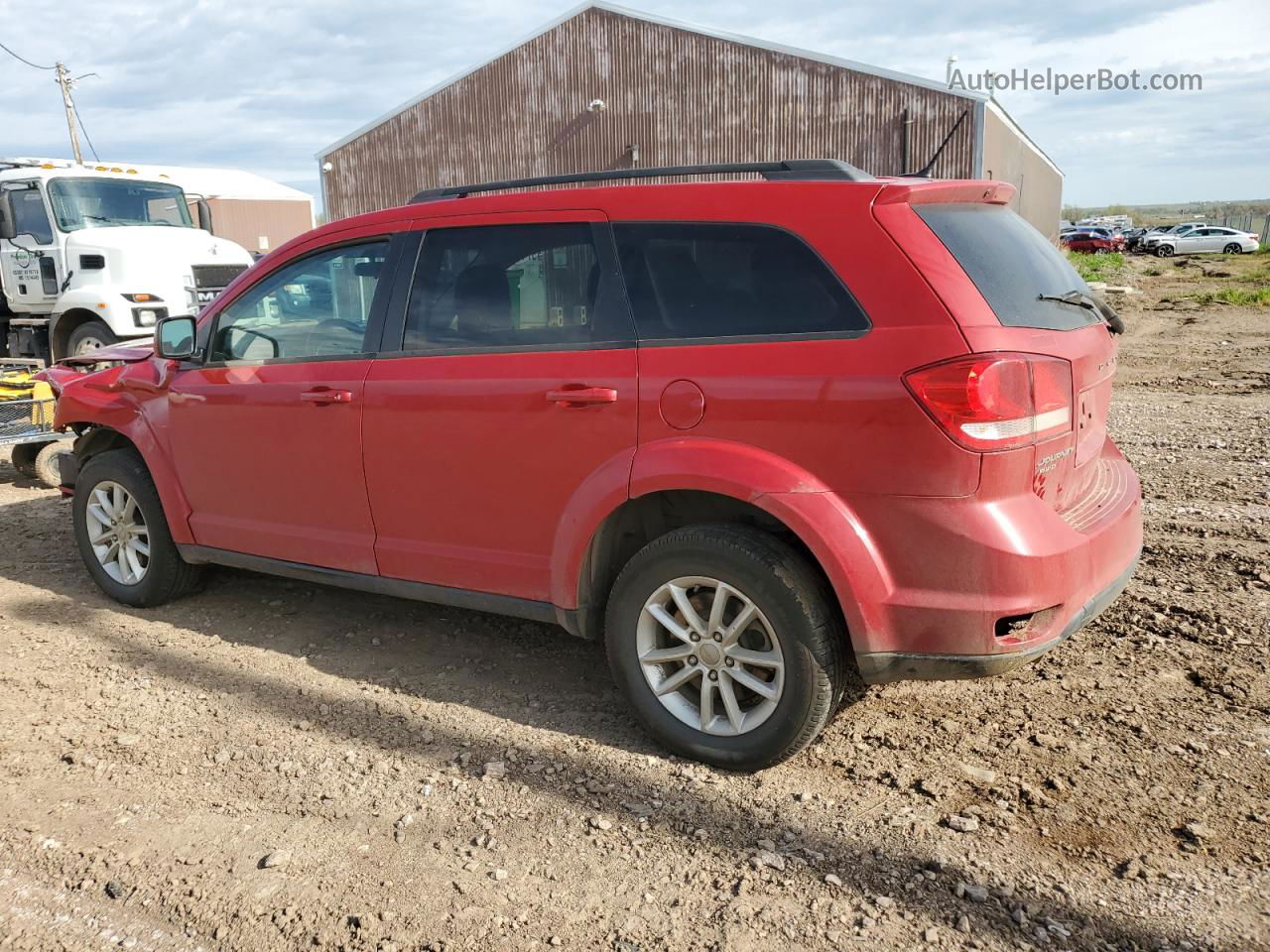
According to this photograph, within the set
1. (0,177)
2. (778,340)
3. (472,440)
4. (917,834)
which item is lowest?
(917,834)

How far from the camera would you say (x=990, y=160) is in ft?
76.9

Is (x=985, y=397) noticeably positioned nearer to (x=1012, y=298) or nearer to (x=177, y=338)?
(x=1012, y=298)

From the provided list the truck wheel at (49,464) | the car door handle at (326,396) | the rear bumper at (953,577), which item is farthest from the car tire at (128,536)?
the rear bumper at (953,577)

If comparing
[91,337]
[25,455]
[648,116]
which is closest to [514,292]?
[25,455]

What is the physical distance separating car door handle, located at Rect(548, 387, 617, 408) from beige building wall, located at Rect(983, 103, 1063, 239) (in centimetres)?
867

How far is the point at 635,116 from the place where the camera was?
955 inches

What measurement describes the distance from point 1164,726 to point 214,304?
13.7 ft

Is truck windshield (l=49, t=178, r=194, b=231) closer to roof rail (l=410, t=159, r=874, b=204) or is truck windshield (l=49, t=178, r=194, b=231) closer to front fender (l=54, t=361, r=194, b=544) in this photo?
front fender (l=54, t=361, r=194, b=544)

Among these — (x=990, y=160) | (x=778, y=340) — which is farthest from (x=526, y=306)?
(x=990, y=160)

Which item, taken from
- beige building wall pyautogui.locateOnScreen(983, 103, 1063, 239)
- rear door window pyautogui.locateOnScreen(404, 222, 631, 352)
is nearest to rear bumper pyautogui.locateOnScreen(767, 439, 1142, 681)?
rear door window pyautogui.locateOnScreen(404, 222, 631, 352)

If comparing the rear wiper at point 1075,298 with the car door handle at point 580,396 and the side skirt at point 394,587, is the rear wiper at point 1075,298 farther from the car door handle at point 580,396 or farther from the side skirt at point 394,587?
the side skirt at point 394,587

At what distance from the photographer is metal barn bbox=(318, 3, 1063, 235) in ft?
69.9

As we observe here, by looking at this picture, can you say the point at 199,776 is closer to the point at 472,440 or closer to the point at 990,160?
the point at 472,440

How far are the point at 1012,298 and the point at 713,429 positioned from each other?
3.16 ft
